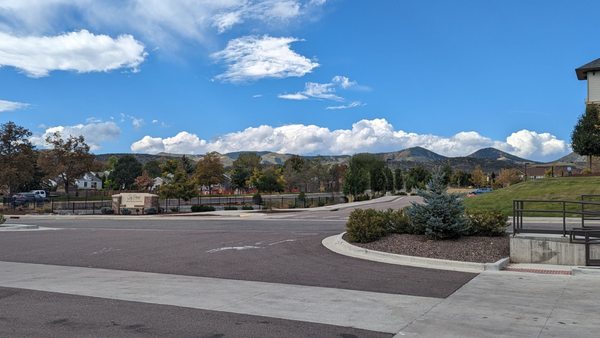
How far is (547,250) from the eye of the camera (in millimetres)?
12602

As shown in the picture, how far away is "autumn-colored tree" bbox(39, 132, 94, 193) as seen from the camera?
67750mm

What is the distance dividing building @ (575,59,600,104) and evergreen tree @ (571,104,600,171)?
348 inches

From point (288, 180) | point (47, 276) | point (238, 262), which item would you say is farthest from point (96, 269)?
point (288, 180)

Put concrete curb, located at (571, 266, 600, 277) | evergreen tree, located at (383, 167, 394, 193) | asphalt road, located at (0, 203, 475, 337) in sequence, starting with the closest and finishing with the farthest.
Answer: asphalt road, located at (0, 203, 475, 337) → concrete curb, located at (571, 266, 600, 277) → evergreen tree, located at (383, 167, 394, 193)

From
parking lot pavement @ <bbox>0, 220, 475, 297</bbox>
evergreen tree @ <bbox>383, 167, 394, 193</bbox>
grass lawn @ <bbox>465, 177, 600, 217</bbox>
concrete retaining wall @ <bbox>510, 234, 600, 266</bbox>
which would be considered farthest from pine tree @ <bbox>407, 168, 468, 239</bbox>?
evergreen tree @ <bbox>383, 167, 394, 193</bbox>

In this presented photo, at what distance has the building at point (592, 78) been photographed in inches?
2299

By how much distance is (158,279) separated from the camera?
10.8 metres

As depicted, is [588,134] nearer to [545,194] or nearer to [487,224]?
[545,194]

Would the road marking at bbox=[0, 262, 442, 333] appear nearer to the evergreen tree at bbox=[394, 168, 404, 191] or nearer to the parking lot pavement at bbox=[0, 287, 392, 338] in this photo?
the parking lot pavement at bbox=[0, 287, 392, 338]

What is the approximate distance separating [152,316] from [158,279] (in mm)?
3455

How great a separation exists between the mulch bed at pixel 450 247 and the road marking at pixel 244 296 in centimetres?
437

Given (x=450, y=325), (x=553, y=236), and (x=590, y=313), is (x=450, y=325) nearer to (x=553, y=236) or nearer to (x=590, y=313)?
(x=590, y=313)

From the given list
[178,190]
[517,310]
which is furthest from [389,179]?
[517,310]

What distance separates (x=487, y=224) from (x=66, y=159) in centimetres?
6470
